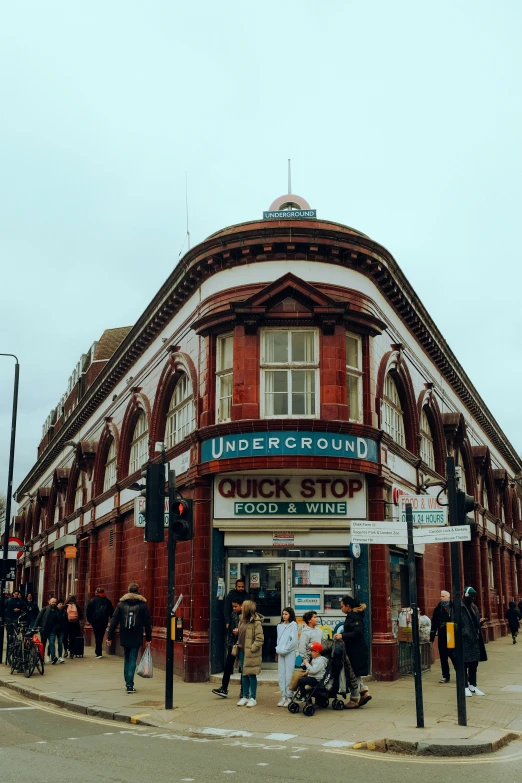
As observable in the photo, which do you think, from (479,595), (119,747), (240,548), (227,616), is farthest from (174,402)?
(479,595)

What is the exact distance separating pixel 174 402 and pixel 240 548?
5.81 metres

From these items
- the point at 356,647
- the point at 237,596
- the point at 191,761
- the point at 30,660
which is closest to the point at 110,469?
the point at 30,660

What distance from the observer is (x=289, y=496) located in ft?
56.0

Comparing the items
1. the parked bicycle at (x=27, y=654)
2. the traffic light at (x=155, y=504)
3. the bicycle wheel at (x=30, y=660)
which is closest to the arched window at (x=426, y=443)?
the parked bicycle at (x=27, y=654)

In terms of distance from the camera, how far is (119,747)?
9.79 meters

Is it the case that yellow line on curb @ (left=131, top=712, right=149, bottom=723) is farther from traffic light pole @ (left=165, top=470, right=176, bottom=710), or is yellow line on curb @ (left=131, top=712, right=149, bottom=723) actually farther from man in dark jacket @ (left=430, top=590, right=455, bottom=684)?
man in dark jacket @ (left=430, top=590, right=455, bottom=684)

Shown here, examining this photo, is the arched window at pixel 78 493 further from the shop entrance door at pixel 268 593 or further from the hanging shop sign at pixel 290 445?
the shop entrance door at pixel 268 593

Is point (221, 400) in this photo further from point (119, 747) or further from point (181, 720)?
point (119, 747)

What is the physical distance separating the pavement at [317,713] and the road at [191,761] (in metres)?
0.34

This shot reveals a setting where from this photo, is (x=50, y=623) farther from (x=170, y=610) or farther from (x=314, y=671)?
(x=314, y=671)

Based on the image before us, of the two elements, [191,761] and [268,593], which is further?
[268,593]

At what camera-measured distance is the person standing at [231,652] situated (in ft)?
46.3

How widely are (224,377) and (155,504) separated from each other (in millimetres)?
5281

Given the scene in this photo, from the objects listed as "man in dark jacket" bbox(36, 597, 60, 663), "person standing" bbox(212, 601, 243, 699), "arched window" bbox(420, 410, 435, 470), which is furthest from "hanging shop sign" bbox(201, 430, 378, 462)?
"arched window" bbox(420, 410, 435, 470)
